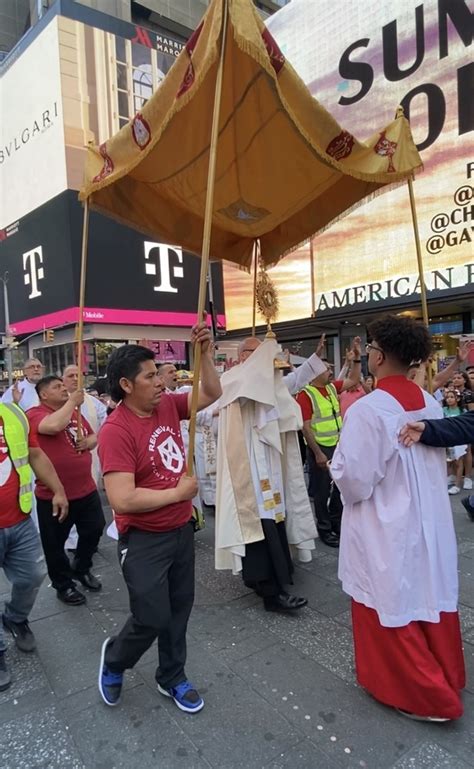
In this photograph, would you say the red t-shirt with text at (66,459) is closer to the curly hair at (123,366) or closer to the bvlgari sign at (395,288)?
the curly hair at (123,366)

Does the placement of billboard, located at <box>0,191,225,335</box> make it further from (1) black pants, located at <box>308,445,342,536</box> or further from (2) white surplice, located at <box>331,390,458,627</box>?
(2) white surplice, located at <box>331,390,458,627</box>

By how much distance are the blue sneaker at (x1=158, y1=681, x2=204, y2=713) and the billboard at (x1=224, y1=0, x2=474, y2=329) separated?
10.6 meters

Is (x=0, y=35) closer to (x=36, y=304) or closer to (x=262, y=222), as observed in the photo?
(x=36, y=304)

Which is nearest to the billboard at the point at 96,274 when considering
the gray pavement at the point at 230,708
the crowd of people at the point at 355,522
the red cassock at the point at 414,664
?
the gray pavement at the point at 230,708

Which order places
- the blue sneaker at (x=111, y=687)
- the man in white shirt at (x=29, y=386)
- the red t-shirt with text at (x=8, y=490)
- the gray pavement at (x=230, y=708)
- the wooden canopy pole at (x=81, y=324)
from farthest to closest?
1. the man in white shirt at (x=29, y=386)
2. the wooden canopy pole at (x=81, y=324)
3. the red t-shirt with text at (x=8, y=490)
4. the blue sneaker at (x=111, y=687)
5. the gray pavement at (x=230, y=708)

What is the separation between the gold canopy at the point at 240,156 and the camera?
2.59m

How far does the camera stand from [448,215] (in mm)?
12500

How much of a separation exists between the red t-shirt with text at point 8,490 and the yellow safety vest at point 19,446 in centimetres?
2

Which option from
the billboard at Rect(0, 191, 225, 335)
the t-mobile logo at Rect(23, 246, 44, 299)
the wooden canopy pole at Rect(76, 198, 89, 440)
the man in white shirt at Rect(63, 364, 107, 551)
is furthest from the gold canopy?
the t-mobile logo at Rect(23, 246, 44, 299)

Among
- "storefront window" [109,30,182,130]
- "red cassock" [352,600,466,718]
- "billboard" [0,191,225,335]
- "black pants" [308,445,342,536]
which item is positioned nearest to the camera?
"red cassock" [352,600,466,718]

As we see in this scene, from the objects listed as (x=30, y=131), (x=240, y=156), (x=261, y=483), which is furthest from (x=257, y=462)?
(x=30, y=131)

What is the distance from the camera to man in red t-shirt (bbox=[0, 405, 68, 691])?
2744 millimetres

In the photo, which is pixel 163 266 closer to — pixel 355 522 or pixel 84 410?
pixel 84 410

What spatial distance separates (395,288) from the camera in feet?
45.7
